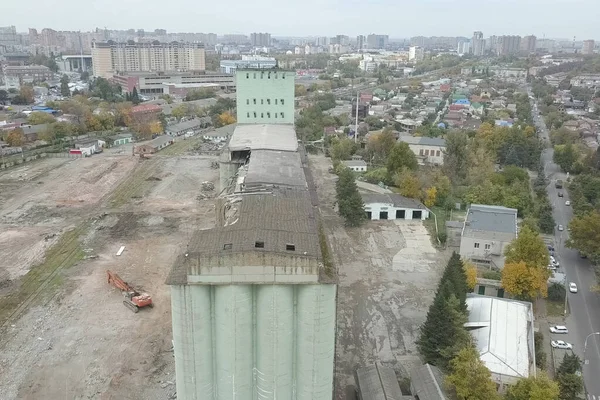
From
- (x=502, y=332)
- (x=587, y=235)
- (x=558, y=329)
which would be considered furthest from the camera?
(x=587, y=235)

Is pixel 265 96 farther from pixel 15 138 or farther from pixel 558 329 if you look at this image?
pixel 15 138

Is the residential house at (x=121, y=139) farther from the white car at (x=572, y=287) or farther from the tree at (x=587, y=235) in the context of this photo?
the white car at (x=572, y=287)

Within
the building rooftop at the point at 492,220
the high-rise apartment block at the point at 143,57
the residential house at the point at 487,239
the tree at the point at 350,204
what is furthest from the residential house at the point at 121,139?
the high-rise apartment block at the point at 143,57

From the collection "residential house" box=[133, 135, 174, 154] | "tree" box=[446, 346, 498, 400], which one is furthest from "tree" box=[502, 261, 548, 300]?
"residential house" box=[133, 135, 174, 154]

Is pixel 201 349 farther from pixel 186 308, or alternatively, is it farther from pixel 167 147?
pixel 167 147

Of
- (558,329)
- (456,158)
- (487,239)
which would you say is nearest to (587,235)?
(487,239)

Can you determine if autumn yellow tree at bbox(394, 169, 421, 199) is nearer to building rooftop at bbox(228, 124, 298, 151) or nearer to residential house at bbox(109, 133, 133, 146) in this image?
building rooftop at bbox(228, 124, 298, 151)

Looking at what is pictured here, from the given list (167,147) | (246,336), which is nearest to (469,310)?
(246,336)
